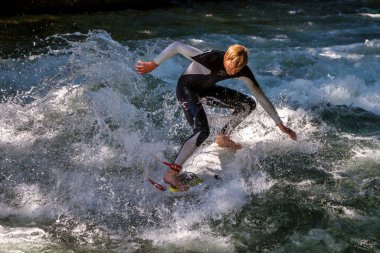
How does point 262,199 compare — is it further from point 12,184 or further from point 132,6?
point 132,6

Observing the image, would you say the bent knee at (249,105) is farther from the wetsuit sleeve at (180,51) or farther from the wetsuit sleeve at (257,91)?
the wetsuit sleeve at (180,51)

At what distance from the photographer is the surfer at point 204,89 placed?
4.51 metres

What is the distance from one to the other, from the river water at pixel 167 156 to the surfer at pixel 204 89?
47 cm

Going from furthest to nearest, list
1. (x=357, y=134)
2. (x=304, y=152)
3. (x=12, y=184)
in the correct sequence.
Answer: (x=357, y=134)
(x=304, y=152)
(x=12, y=184)

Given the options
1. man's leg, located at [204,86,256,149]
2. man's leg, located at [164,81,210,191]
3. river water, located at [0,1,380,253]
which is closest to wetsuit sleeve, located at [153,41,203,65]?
man's leg, located at [164,81,210,191]

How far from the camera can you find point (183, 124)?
6340 mm

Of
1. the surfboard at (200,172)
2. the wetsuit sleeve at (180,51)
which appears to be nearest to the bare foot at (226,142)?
the surfboard at (200,172)

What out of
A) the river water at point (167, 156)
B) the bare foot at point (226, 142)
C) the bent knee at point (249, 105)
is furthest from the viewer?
the bare foot at point (226, 142)

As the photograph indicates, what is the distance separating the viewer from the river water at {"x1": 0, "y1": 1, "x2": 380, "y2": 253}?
4.04 meters

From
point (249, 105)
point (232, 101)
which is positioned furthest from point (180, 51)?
point (249, 105)

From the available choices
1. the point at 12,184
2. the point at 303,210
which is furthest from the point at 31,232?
the point at 303,210

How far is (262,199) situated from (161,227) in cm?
105

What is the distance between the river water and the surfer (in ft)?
1.55

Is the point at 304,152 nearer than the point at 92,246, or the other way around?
the point at 92,246
